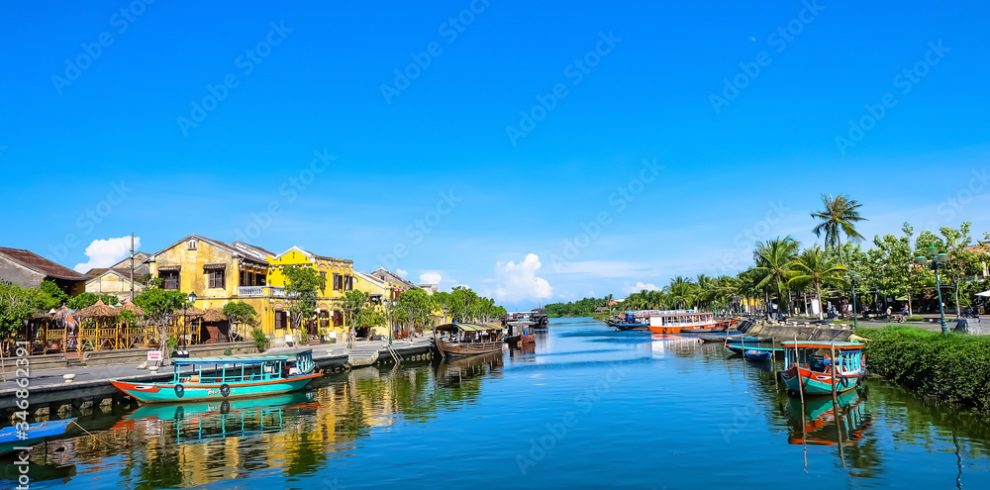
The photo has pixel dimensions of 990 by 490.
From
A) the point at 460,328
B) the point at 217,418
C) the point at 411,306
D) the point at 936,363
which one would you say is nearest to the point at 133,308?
the point at 217,418

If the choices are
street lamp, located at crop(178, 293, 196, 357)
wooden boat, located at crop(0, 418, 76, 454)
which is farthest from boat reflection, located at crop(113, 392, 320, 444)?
street lamp, located at crop(178, 293, 196, 357)

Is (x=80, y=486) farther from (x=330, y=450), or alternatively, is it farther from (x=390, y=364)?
(x=390, y=364)

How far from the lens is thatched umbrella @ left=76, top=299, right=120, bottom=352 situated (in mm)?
40500

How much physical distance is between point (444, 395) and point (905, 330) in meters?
26.0

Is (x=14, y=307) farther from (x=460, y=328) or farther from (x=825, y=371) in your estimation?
(x=825, y=371)

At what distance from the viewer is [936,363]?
2756 centimetres

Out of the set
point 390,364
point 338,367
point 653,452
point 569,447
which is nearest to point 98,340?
point 338,367

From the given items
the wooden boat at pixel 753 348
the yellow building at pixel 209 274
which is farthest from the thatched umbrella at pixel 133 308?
the wooden boat at pixel 753 348

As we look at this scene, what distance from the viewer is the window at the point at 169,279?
187 ft

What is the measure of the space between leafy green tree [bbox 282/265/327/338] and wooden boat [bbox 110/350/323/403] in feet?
56.9

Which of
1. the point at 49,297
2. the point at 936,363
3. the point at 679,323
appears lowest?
the point at 679,323

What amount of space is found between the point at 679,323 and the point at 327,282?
69.1 m

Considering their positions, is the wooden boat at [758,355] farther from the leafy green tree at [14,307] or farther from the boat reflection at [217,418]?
the leafy green tree at [14,307]

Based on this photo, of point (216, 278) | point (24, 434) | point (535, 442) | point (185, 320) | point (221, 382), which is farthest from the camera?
point (216, 278)
